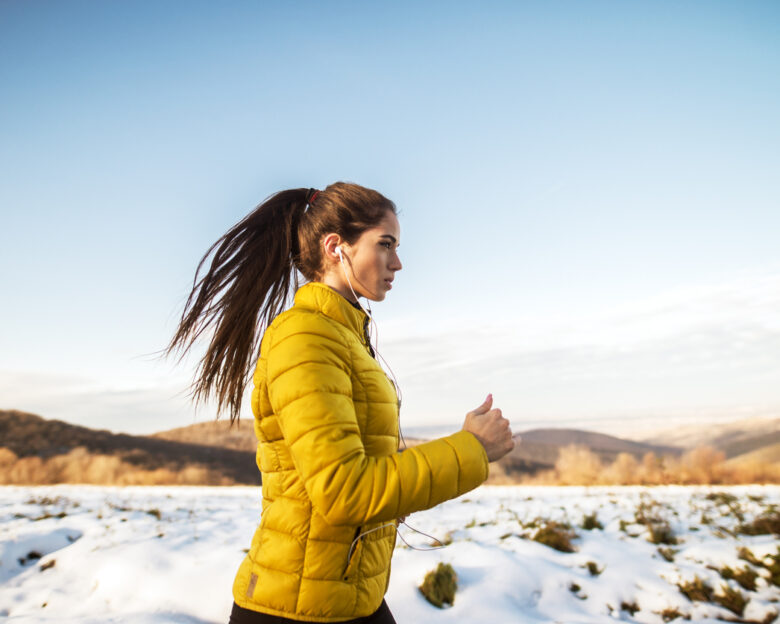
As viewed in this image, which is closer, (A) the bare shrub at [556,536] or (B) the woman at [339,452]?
(B) the woman at [339,452]

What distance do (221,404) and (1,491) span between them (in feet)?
24.9

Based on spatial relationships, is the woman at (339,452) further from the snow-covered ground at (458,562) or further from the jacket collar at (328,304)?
the snow-covered ground at (458,562)

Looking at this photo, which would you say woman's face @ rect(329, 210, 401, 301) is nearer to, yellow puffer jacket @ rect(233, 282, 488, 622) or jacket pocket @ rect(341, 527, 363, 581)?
yellow puffer jacket @ rect(233, 282, 488, 622)

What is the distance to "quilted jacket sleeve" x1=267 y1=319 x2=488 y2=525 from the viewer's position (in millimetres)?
1306

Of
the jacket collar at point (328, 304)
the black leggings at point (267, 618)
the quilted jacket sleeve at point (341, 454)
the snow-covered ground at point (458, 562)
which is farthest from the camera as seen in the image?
the snow-covered ground at point (458, 562)

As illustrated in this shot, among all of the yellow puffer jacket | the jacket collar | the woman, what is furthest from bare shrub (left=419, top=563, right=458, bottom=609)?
the jacket collar

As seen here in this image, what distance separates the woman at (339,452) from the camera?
1324 mm

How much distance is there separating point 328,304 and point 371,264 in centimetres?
33

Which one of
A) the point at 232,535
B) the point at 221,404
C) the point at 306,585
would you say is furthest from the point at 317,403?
the point at 232,535

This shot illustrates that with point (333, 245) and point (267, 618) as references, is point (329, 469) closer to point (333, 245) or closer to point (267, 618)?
point (267, 618)

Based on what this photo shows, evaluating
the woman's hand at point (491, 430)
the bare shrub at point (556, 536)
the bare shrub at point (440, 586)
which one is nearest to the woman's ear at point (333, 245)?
the woman's hand at point (491, 430)

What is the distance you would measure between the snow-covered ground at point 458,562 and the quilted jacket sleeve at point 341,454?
8.36ft

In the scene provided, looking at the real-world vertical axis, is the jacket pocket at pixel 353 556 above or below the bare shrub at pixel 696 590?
above

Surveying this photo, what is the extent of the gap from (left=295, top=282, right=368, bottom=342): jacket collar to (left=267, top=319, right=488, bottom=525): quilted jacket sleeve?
16cm
